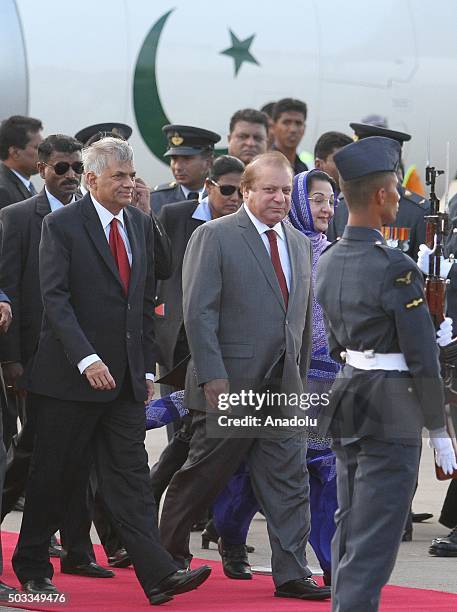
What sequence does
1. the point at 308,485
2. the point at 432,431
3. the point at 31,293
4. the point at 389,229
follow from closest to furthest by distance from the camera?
the point at 432,431, the point at 308,485, the point at 31,293, the point at 389,229

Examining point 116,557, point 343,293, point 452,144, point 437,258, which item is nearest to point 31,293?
point 116,557

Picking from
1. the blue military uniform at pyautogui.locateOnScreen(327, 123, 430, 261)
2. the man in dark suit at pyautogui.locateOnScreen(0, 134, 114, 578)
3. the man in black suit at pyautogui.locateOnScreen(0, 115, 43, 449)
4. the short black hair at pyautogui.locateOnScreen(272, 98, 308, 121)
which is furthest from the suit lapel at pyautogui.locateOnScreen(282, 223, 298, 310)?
the short black hair at pyautogui.locateOnScreen(272, 98, 308, 121)

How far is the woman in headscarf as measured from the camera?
680cm

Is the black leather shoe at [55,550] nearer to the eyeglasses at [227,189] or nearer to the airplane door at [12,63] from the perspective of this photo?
the eyeglasses at [227,189]

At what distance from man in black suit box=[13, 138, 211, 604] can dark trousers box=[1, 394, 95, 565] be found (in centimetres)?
30

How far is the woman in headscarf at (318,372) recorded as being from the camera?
22.3ft

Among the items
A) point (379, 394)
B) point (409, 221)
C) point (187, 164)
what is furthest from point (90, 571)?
point (187, 164)

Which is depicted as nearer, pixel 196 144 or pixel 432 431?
pixel 432 431

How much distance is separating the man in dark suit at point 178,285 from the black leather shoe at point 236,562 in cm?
59

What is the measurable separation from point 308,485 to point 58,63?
737 cm

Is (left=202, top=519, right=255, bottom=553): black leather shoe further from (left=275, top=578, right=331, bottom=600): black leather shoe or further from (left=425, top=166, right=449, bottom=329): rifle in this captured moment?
(left=425, top=166, right=449, bottom=329): rifle

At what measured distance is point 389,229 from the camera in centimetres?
820

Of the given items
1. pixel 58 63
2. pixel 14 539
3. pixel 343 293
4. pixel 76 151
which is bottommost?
pixel 14 539

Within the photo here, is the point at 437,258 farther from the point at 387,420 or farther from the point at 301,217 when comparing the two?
the point at 387,420
